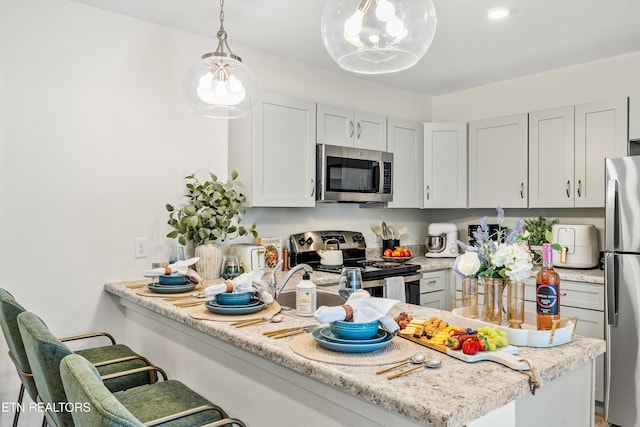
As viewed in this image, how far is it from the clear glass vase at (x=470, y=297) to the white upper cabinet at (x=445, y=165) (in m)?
2.62

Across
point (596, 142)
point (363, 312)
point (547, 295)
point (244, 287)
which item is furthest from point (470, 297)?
point (596, 142)

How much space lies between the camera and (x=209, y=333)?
5.52 ft

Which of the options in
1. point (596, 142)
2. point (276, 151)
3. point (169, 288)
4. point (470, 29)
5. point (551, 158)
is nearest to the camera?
point (169, 288)

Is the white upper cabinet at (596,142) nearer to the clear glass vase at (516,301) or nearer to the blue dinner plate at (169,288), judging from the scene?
the clear glass vase at (516,301)

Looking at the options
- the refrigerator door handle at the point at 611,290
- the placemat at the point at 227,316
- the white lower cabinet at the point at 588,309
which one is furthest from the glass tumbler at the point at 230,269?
the refrigerator door handle at the point at 611,290

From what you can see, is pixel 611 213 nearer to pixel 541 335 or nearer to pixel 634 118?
pixel 634 118

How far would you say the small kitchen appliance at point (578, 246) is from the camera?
3.29 metres

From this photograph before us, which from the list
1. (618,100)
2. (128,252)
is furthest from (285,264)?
(618,100)

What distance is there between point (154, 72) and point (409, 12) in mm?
1980

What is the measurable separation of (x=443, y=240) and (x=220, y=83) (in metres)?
2.83

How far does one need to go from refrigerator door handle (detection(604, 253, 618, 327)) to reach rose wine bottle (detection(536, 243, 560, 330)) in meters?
1.65

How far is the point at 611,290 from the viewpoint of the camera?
273cm

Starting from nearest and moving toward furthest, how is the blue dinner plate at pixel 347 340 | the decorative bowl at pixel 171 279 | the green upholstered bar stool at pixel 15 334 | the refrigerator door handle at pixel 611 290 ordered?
the blue dinner plate at pixel 347 340 → the green upholstered bar stool at pixel 15 334 → the decorative bowl at pixel 171 279 → the refrigerator door handle at pixel 611 290

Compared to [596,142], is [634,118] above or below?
above
